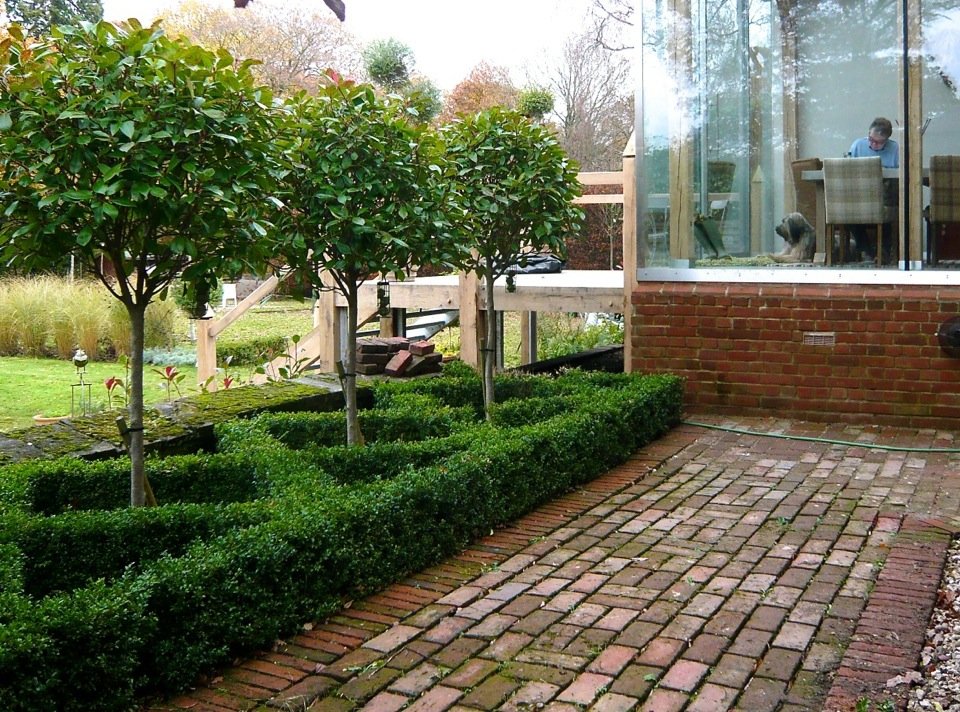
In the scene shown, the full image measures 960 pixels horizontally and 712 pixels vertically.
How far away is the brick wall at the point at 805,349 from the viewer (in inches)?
272

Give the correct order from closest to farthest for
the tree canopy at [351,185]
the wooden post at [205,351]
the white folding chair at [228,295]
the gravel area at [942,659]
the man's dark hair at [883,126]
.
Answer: the gravel area at [942,659], the tree canopy at [351,185], the man's dark hair at [883,126], the wooden post at [205,351], the white folding chair at [228,295]

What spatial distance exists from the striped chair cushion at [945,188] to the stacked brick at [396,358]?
372cm

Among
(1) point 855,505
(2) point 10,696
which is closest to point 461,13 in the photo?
(1) point 855,505

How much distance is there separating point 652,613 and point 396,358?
4.57 meters

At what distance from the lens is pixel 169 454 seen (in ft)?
17.7

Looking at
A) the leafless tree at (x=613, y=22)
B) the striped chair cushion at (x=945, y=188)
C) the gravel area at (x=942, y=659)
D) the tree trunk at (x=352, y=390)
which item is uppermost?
the leafless tree at (x=613, y=22)

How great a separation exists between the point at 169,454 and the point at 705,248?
14.1ft

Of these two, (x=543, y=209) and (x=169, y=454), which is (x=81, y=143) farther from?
(x=543, y=209)

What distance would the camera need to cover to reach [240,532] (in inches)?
137

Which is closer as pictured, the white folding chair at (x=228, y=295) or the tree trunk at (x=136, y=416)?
the tree trunk at (x=136, y=416)

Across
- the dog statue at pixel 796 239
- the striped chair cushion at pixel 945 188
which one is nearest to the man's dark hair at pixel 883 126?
the striped chair cushion at pixel 945 188

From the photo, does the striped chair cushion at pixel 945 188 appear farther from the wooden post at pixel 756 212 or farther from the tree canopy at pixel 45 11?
the tree canopy at pixel 45 11

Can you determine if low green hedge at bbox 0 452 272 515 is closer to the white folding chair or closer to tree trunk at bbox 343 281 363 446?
tree trunk at bbox 343 281 363 446

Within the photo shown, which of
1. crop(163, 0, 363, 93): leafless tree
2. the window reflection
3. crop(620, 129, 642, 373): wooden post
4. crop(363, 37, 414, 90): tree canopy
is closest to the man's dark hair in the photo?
the window reflection
